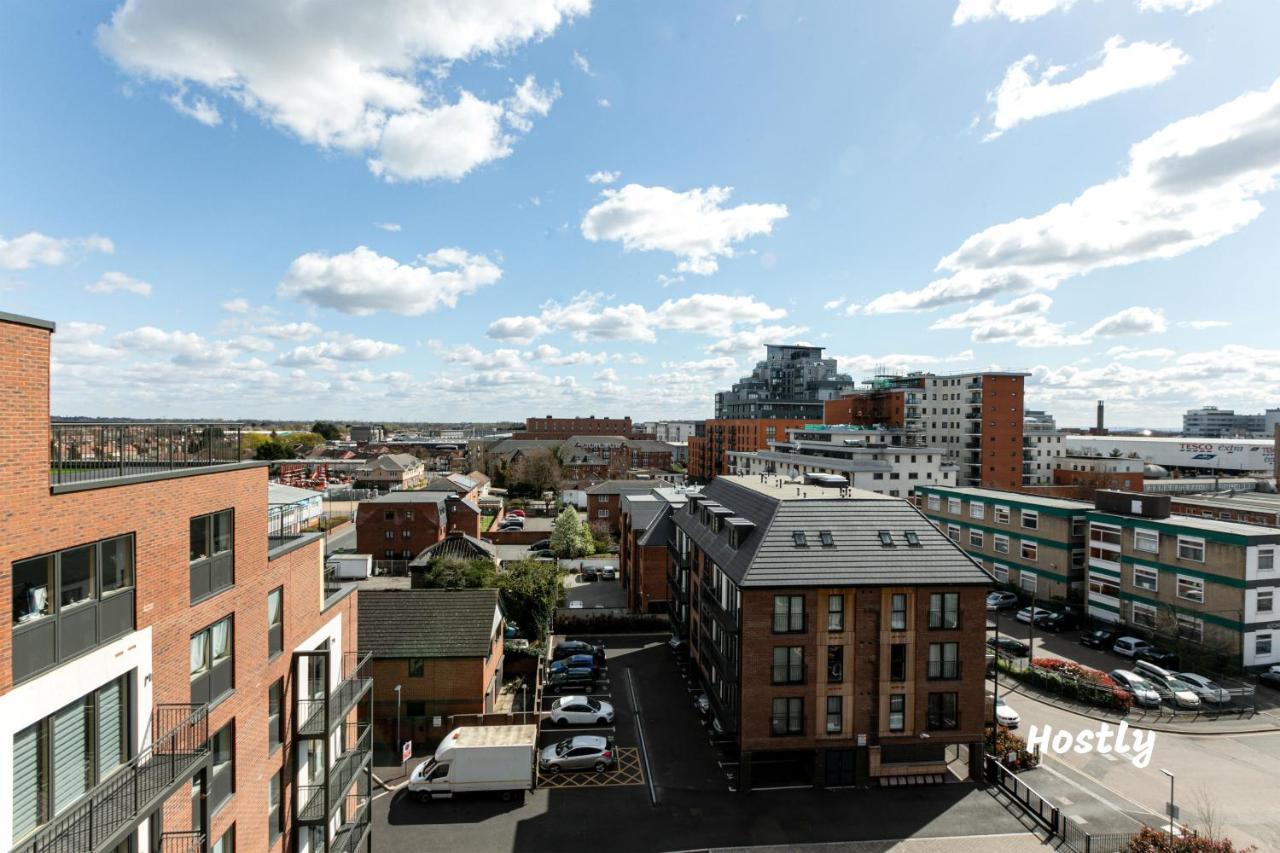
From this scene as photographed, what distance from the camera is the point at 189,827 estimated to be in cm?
1241

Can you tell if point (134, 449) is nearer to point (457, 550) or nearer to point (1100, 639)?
point (457, 550)

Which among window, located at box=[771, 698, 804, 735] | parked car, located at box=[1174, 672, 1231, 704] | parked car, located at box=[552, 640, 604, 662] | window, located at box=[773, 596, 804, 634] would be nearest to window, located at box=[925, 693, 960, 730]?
window, located at box=[771, 698, 804, 735]

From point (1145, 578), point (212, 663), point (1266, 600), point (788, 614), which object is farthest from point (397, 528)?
point (1266, 600)

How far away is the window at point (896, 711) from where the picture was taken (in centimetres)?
2550

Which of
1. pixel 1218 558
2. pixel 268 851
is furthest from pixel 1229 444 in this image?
pixel 268 851

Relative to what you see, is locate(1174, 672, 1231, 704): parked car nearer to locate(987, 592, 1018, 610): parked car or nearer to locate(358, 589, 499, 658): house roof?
locate(987, 592, 1018, 610): parked car

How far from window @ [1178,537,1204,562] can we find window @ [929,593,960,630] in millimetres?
24782

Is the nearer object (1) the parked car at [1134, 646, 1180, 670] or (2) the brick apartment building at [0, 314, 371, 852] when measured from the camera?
(2) the brick apartment building at [0, 314, 371, 852]

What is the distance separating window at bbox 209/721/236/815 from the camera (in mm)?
13234

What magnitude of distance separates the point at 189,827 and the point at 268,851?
12.9 feet

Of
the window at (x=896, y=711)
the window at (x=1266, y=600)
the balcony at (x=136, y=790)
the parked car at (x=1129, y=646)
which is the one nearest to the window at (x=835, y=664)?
the window at (x=896, y=711)

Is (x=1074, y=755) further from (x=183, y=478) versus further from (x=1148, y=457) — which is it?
(x=1148, y=457)

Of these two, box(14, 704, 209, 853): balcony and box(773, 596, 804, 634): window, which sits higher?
box(14, 704, 209, 853): balcony

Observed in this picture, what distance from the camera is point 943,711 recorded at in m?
25.7
